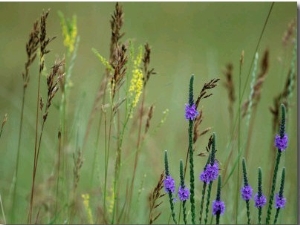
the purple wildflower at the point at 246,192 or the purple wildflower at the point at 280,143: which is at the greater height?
the purple wildflower at the point at 280,143

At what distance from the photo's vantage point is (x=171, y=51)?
3934mm

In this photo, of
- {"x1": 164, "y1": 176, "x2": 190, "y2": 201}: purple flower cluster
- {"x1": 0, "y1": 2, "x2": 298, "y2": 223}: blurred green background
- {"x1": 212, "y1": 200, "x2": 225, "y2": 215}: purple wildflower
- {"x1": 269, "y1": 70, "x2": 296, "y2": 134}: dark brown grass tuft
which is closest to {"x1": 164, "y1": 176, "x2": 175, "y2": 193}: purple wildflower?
{"x1": 164, "y1": 176, "x2": 190, "y2": 201}: purple flower cluster

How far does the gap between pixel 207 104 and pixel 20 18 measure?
4.31 ft

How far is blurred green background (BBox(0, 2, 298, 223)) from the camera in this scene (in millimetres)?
3213

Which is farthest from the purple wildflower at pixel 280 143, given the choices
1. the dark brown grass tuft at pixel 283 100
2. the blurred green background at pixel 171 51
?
the blurred green background at pixel 171 51

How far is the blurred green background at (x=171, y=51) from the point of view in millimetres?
3213

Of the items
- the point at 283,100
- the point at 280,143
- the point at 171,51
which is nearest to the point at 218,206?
the point at 280,143

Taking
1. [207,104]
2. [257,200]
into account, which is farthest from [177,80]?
[257,200]

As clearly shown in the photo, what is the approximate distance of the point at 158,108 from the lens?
402cm

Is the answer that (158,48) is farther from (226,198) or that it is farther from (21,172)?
(226,198)

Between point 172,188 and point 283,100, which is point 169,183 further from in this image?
point 283,100

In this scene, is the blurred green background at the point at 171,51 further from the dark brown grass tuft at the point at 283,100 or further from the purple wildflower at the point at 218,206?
the purple wildflower at the point at 218,206

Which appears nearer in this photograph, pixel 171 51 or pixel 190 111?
pixel 190 111

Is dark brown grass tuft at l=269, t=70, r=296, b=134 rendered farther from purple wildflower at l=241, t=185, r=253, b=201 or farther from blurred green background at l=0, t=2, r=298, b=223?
blurred green background at l=0, t=2, r=298, b=223
